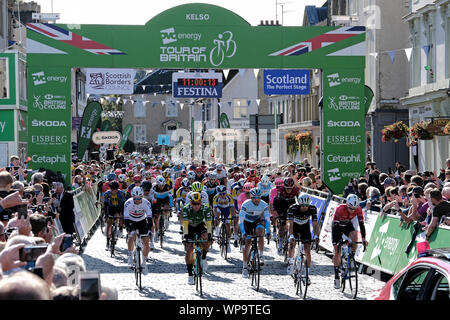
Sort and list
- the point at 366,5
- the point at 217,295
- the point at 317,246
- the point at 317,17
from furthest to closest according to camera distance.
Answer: the point at 317,17, the point at 366,5, the point at 317,246, the point at 217,295

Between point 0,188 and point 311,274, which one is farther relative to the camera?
point 311,274

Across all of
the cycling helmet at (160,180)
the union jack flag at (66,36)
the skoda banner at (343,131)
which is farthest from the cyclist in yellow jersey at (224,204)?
the union jack flag at (66,36)

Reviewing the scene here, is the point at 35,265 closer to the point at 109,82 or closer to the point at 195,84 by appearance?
the point at 195,84

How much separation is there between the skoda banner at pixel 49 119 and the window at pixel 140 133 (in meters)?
99.0

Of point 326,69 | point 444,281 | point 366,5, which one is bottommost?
point 444,281

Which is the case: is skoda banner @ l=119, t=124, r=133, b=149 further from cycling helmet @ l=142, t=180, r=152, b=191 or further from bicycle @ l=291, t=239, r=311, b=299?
bicycle @ l=291, t=239, r=311, b=299

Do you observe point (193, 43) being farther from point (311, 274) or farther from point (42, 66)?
point (311, 274)

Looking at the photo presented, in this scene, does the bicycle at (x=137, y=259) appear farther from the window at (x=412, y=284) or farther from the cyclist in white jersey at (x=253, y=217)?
the window at (x=412, y=284)

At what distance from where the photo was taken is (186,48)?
21.9m

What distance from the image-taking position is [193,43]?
2195cm

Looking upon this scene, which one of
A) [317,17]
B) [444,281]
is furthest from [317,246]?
[317,17]

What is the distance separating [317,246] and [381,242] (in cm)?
533

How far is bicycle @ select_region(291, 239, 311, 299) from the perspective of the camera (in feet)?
45.7

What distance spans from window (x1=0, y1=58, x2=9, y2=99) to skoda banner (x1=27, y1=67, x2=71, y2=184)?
51.9ft
